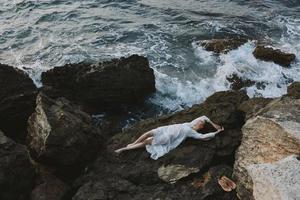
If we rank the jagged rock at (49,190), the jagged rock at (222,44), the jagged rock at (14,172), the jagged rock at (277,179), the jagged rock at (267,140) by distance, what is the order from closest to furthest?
the jagged rock at (277,179)
the jagged rock at (267,140)
the jagged rock at (14,172)
the jagged rock at (49,190)
the jagged rock at (222,44)

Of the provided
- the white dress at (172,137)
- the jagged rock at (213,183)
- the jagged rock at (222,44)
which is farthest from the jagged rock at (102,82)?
the jagged rock at (213,183)

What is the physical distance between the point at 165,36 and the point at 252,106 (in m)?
10.7

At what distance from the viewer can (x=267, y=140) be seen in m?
9.48

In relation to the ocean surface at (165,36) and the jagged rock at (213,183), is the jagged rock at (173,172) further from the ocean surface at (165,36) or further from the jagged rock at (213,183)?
the ocean surface at (165,36)

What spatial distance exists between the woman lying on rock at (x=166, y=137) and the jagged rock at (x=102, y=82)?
13.2 ft

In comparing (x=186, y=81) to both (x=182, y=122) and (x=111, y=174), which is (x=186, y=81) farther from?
(x=111, y=174)

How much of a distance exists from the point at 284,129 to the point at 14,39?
1596 cm

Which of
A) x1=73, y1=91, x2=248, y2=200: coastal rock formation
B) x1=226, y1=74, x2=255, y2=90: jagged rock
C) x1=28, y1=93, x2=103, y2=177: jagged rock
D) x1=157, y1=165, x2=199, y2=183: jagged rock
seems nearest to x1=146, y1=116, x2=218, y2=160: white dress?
x1=73, y1=91, x2=248, y2=200: coastal rock formation

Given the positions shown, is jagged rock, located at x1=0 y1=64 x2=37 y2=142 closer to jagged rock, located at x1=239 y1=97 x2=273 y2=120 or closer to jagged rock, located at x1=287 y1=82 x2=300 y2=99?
jagged rock, located at x1=239 y1=97 x2=273 y2=120

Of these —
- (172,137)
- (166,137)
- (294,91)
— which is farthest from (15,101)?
(294,91)

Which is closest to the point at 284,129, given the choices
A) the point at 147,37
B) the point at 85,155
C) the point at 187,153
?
the point at 187,153

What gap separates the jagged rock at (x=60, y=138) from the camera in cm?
1080

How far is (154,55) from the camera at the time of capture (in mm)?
19922

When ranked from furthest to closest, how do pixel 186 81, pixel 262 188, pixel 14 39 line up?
pixel 14 39 → pixel 186 81 → pixel 262 188
